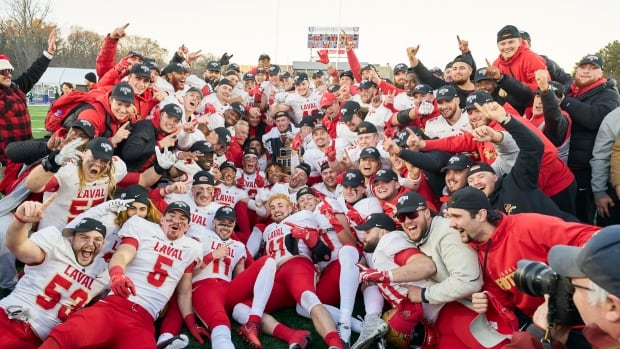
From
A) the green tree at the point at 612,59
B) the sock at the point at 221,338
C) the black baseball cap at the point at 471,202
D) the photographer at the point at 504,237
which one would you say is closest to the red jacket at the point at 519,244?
the photographer at the point at 504,237

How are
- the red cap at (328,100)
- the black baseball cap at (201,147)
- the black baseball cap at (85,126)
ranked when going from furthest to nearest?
the red cap at (328,100) → the black baseball cap at (201,147) → the black baseball cap at (85,126)

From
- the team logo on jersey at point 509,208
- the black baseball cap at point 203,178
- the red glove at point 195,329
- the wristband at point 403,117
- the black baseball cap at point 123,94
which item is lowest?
the red glove at point 195,329

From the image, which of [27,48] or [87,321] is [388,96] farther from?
[27,48]

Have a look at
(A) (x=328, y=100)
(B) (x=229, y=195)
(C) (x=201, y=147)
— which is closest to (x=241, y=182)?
(B) (x=229, y=195)

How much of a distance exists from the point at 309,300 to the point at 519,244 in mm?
2139

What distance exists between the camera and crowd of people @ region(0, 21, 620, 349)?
146 inches

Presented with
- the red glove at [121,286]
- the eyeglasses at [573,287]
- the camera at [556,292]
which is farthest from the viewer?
the red glove at [121,286]

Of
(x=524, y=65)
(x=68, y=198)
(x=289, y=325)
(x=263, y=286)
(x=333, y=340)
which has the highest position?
(x=524, y=65)

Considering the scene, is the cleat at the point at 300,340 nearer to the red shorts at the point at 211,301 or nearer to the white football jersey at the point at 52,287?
the red shorts at the point at 211,301

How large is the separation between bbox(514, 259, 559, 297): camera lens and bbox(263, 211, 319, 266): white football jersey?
336 centimetres

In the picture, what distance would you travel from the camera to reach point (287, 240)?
17.7 feet

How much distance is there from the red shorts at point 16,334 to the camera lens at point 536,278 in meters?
3.70

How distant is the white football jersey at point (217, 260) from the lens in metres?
5.11

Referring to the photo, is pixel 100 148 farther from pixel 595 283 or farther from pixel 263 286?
pixel 595 283
